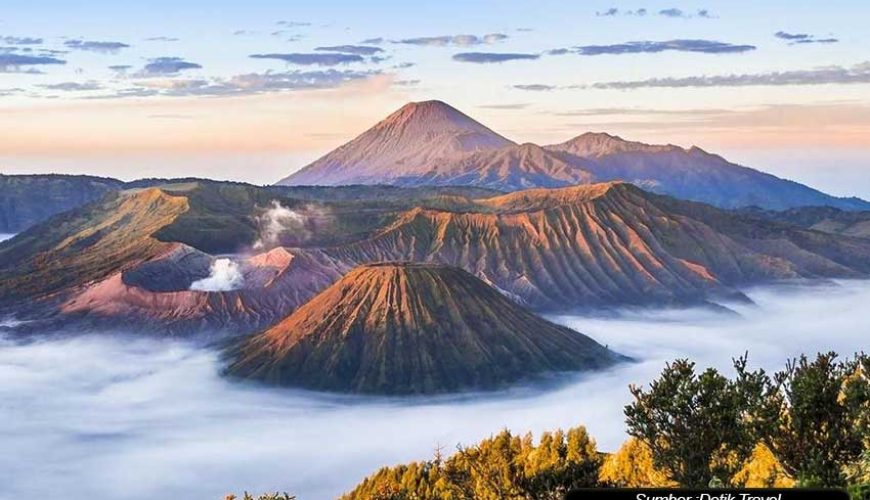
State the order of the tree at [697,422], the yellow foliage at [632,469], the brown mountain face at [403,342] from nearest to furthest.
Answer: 1. the tree at [697,422]
2. the yellow foliage at [632,469]
3. the brown mountain face at [403,342]

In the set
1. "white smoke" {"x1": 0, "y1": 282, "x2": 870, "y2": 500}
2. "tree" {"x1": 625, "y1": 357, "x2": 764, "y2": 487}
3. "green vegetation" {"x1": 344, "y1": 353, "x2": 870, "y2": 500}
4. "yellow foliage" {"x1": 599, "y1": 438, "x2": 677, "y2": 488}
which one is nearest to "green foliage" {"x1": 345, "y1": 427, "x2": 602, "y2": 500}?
"yellow foliage" {"x1": 599, "y1": 438, "x2": 677, "y2": 488}

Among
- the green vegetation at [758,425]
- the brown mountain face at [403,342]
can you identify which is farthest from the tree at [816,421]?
the brown mountain face at [403,342]

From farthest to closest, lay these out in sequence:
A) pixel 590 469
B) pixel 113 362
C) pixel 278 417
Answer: pixel 113 362 < pixel 278 417 < pixel 590 469

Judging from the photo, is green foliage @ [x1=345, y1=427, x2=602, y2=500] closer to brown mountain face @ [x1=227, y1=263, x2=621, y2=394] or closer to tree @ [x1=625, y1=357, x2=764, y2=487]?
A: tree @ [x1=625, y1=357, x2=764, y2=487]

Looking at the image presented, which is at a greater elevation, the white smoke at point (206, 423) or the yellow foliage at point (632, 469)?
the yellow foliage at point (632, 469)

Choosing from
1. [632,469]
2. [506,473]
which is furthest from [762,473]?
[506,473]

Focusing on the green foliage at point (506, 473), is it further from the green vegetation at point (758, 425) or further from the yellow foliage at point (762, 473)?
the yellow foliage at point (762, 473)

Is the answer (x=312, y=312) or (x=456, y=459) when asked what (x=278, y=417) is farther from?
(x=456, y=459)

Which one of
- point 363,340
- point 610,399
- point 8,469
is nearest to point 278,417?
point 363,340
